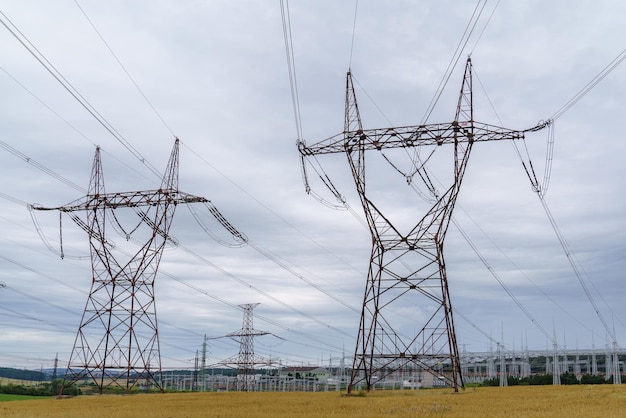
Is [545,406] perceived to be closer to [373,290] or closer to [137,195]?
[373,290]

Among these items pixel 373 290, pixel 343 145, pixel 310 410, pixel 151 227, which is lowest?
pixel 310 410

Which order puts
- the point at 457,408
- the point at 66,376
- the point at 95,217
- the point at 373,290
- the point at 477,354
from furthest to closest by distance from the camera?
the point at 477,354
the point at 95,217
the point at 66,376
the point at 373,290
the point at 457,408

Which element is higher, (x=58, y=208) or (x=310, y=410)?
(x=58, y=208)

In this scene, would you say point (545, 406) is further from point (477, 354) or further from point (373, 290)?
point (477, 354)

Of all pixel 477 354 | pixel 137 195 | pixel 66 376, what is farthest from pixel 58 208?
pixel 477 354

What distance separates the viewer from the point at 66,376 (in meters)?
55.8

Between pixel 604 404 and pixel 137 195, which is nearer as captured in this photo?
pixel 604 404

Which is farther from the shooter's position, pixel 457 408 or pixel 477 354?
pixel 477 354

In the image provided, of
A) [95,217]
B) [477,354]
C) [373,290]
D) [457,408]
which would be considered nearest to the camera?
[457,408]

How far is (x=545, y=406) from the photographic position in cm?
3159

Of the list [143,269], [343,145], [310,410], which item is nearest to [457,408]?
[310,410]

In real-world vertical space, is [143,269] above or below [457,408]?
above

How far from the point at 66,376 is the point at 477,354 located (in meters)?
150

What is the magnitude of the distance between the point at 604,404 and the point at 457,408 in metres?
7.92
